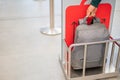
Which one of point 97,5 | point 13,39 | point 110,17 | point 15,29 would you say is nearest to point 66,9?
point 97,5

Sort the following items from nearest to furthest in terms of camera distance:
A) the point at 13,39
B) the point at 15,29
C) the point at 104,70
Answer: the point at 104,70, the point at 13,39, the point at 15,29

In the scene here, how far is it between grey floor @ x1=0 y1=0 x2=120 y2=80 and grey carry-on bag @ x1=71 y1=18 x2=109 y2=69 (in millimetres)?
295

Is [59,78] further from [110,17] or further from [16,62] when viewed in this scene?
[110,17]

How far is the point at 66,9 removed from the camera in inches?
69.4

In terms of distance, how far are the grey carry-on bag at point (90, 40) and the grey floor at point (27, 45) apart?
29cm

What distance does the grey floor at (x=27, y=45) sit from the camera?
202cm

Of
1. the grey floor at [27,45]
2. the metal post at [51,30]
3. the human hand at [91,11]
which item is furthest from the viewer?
the metal post at [51,30]

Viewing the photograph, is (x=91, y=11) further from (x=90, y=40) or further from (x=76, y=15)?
(x=90, y=40)

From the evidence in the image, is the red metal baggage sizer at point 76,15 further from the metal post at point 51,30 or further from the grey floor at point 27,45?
the metal post at point 51,30

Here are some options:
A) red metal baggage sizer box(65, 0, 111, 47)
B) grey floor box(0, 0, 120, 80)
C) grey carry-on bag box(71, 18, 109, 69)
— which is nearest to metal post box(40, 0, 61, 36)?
grey floor box(0, 0, 120, 80)

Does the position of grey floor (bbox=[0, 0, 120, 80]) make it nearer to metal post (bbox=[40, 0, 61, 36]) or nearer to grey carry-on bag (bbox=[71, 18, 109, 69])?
metal post (bbox=[40, 0, 61, 36])

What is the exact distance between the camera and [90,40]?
175 centimetres

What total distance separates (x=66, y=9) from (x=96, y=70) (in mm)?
673

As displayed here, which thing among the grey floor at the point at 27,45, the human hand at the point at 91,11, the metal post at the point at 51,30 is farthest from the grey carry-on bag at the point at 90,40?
the metal post at the point at 51,30
